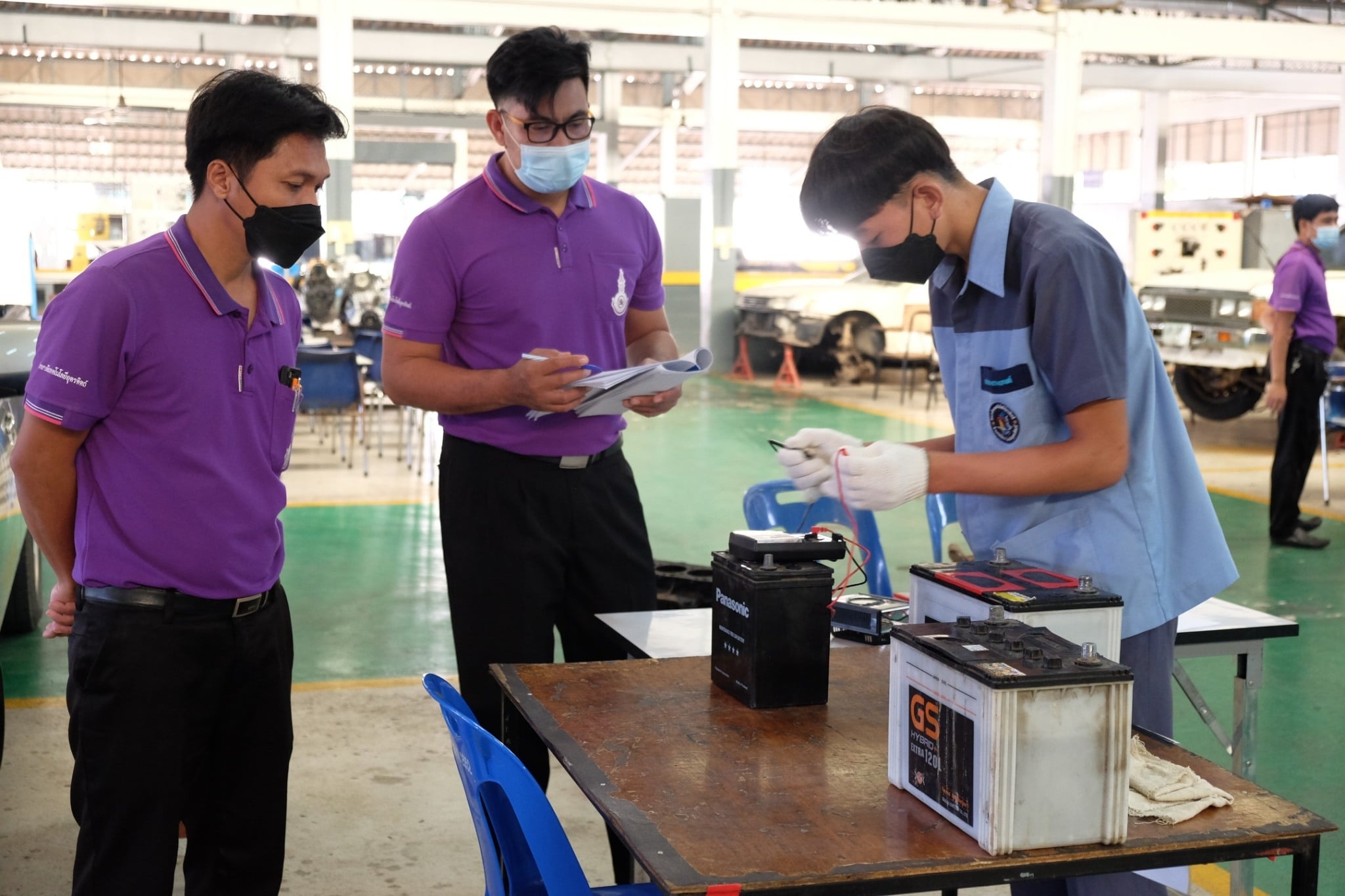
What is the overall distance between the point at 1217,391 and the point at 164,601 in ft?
33.6

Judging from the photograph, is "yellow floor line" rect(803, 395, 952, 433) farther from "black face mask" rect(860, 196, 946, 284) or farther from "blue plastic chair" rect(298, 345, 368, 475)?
"black face mask" rect(860, 196, 946, 284)

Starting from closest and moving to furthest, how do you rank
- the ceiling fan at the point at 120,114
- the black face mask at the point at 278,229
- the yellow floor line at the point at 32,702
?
the black face mask at the point at 278,229, the yellow floor line at the point at 32,702, the ceiling fan at the point at 120,114

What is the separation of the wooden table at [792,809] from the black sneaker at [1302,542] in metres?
5.53

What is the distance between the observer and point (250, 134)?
2201 millimetres

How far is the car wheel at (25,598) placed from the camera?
199 inches

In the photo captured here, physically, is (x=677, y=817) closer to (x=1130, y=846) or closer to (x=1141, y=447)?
(x=1130, y=846)

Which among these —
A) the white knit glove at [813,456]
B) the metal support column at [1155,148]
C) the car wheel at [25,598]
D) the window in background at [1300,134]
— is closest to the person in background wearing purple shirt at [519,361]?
the white knit glove at [813,456]

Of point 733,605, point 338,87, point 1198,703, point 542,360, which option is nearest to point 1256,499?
point 1198,703

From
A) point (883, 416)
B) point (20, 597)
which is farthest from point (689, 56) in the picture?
point (20, 597)

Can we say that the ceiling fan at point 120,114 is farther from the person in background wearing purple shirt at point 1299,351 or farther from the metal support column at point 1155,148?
the person in background wearing purple shirt at point 1299,351

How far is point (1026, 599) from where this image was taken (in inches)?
70.8

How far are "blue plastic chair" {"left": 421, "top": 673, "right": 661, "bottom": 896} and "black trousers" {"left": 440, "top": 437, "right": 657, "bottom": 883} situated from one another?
2.46 feet

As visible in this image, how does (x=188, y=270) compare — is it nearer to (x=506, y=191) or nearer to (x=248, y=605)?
(x=248, y=605)

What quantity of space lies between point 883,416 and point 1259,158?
18.8 metres
